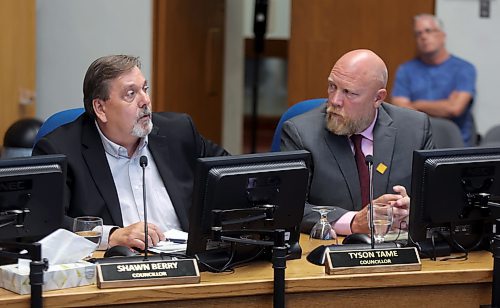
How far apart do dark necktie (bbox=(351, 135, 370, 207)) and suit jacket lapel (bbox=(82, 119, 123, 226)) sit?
99 cm

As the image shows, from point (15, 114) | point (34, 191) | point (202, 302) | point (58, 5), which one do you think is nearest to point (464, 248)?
point (202, 302)

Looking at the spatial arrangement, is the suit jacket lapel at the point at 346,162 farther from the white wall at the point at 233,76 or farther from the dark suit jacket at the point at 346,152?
the white wall at the point at 233,76

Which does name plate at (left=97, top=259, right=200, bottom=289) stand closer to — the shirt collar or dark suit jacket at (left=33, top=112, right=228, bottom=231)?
dark suit jacket at (left=33, top=112, right=228, bottom=231)

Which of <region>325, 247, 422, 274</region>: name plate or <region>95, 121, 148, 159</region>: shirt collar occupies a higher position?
<region>95, 121, 148, 159</region>: shirt collar

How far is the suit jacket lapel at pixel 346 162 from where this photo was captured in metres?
4.29

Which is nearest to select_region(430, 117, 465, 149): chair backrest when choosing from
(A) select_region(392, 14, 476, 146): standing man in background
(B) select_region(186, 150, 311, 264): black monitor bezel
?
(A) select_region(392, 14, 476, 146): standing man in background

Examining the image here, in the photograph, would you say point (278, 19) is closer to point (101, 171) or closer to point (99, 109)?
point (99, 109)

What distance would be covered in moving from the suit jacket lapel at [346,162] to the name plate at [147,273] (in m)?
1.19

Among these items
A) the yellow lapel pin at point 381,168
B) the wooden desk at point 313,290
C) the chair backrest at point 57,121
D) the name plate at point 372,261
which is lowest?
the wooden desk at point 313,290

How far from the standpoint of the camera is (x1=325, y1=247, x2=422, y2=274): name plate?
338 cm

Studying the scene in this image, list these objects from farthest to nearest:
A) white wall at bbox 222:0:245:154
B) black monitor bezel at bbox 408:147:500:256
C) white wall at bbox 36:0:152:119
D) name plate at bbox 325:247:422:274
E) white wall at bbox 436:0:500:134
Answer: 1. white wall at bbox 222:0:245:154
2. white wall at bbox 36:0:152:119
3. white wall at bbox 436:0:500:134
4. black monitor bezel at bbox 408:147:500:256
5. name plate at bbox 325:247:422:274

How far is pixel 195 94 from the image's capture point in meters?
8.12

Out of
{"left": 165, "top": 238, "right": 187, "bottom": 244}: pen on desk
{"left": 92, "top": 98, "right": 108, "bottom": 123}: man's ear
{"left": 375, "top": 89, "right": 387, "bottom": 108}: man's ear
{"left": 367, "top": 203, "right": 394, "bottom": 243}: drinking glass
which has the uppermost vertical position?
{"left": 375, "top": 89, "right": 387, "bottom": 108}: man's ear

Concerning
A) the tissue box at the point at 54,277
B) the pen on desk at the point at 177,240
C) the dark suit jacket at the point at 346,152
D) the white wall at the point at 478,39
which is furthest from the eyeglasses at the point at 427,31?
the tissue box at the point at 54,277
